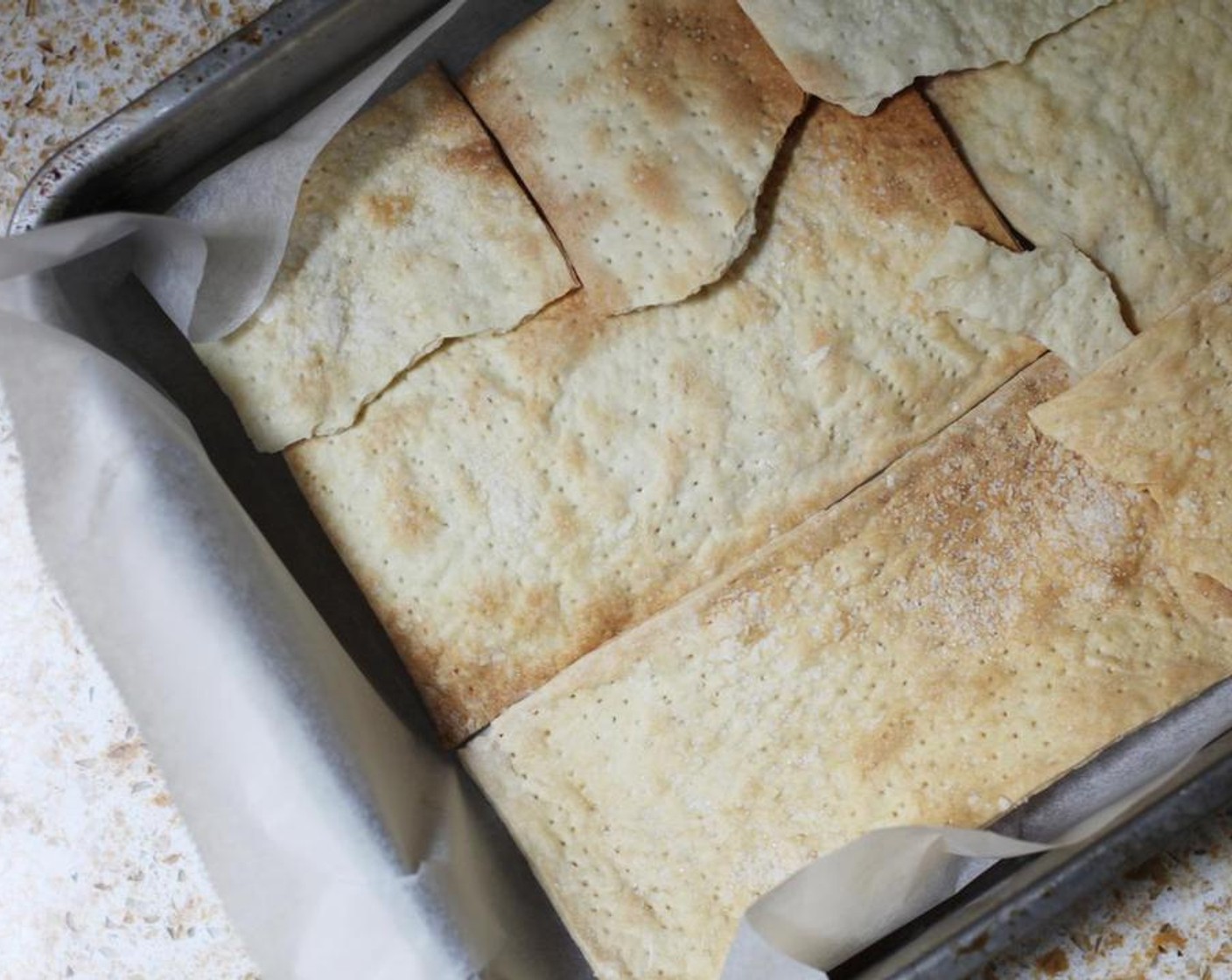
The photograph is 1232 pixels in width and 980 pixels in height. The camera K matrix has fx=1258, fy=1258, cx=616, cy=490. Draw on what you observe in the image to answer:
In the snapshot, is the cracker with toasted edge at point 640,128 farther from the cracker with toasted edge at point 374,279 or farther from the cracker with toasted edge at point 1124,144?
the cracker with toasted edge at point 1124,144

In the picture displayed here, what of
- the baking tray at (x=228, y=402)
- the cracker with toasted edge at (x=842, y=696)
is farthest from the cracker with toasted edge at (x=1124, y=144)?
the baking tray at (x=228, y=402)

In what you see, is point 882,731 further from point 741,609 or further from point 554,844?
point 554,844

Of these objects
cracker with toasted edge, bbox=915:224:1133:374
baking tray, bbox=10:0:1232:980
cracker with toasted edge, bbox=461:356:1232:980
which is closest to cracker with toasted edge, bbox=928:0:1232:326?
cracker with toasted edge, bbox=915:224:1133:374

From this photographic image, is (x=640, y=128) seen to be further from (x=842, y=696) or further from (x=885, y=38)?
(x=842, y=696)

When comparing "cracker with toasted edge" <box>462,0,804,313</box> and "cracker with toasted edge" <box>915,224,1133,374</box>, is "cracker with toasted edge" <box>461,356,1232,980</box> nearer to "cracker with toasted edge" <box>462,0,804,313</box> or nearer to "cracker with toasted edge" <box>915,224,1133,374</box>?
"cracker with toasted edge" <box>915,224,1133,374</box>

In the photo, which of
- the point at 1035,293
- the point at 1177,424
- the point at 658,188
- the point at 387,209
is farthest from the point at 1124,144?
the point at 387,209
